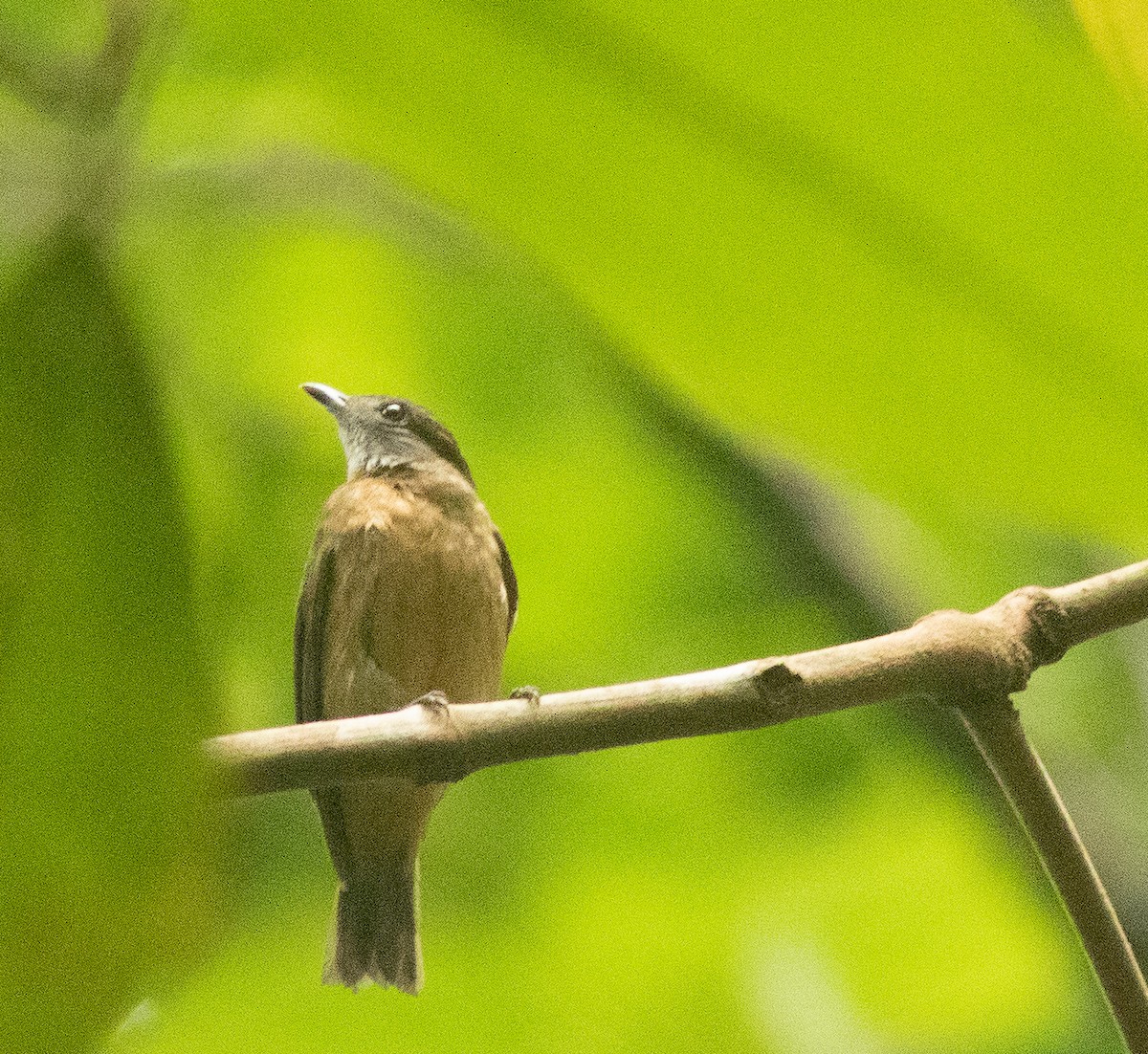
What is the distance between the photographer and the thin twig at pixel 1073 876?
86 cm

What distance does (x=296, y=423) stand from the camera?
53.4 inches

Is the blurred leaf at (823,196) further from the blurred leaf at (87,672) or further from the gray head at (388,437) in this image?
the gray head at (388,437)

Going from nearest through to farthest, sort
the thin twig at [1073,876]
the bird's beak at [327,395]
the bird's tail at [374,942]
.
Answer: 1. the thin twig at [1073,876]
2. the bird's beak at [327,395]
3. the bird's tail at [374,942]

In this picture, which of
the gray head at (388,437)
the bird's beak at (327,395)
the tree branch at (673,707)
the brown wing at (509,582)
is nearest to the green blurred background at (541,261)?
the tree branch at (673,707)

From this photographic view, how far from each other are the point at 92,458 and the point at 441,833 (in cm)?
161

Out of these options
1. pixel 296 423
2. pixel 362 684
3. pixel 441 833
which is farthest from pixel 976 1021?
pixel 296 423

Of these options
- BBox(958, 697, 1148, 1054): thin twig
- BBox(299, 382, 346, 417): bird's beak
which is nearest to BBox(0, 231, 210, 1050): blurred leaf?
BBox(958, 697, 1148, 1054): thin twig

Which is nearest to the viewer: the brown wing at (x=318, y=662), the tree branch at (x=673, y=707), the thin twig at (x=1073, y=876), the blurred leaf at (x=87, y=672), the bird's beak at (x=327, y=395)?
the blurred leaf at (x=87, y=672)

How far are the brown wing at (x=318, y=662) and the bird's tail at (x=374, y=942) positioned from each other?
0.18 ft

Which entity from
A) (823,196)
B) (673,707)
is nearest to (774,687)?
(673,707)

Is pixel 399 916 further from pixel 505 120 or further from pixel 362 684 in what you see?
pixel 505 120

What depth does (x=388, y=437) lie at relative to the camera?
6.15ft

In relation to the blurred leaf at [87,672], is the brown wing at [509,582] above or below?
below

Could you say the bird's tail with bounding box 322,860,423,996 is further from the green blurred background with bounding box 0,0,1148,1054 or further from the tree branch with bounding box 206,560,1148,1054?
the green blurred background with bounding box 0,0,1148,1054
